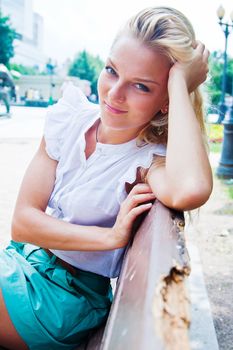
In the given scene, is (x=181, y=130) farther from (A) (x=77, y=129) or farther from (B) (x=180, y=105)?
(A) (x=77, y=129)

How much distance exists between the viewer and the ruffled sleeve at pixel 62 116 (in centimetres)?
161

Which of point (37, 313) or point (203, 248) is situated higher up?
point (37, 313)

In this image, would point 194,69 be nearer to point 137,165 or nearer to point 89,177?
point 137,165

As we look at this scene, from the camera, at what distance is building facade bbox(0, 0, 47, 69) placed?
318 ft

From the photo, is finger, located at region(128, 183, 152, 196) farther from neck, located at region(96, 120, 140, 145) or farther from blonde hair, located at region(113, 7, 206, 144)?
blonde hair, located at region(113, 7, 206, 144)

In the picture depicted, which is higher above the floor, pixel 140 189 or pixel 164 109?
pixel 164 109

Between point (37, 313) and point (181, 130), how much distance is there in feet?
2.24

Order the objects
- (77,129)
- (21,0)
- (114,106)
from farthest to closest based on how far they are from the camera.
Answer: (21,0)
(77,129)
(114,106)

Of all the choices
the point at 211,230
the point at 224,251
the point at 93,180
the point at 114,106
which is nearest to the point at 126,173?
the point at 93,180

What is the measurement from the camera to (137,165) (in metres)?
1.49

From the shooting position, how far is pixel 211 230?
4926 mm

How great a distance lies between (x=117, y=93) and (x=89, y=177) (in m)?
0.30

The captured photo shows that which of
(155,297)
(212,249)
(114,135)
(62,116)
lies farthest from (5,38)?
(155,297)

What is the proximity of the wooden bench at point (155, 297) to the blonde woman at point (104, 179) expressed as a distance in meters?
0.26
